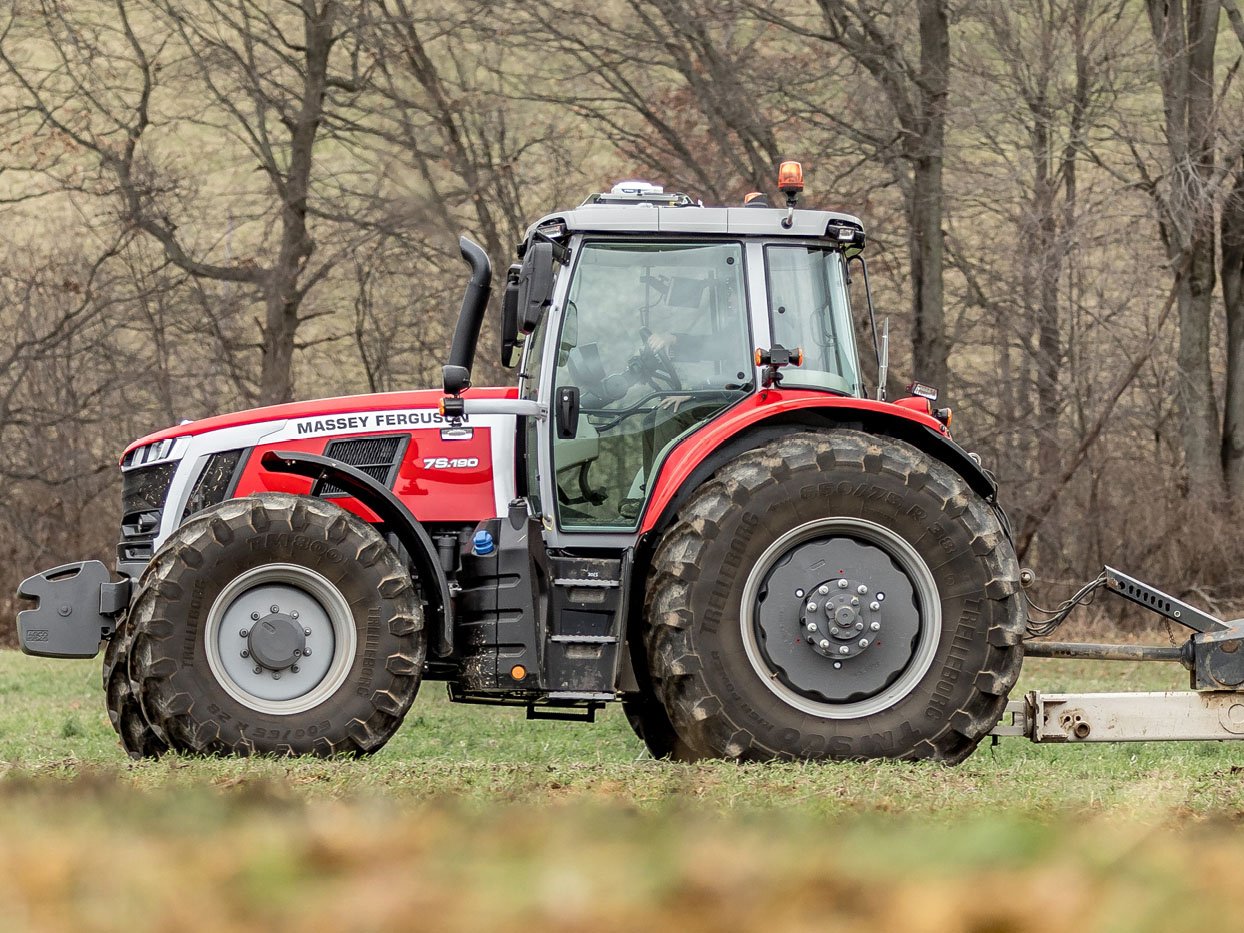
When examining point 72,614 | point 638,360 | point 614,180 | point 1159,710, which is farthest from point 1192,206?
point 72,614

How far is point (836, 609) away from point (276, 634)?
2.34 m

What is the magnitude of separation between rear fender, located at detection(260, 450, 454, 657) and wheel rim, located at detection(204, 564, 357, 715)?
0.40m

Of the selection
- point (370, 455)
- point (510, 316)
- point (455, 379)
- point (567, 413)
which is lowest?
point (370, 455)

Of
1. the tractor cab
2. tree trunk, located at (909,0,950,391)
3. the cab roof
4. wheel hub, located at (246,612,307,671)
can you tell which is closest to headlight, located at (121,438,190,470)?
wheel hub, located at (246,612,307,671)

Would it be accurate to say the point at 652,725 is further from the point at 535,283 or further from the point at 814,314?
the point at 535,283

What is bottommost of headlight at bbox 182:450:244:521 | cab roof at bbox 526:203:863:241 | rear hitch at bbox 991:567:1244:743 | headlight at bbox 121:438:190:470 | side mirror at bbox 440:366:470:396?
rear hitch at bbox 991:567:1244:743

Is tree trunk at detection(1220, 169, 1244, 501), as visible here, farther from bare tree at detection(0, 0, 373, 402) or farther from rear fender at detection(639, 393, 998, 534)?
rear fender at detection(639, 393, 998, 534)

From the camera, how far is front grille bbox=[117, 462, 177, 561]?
24.8ft

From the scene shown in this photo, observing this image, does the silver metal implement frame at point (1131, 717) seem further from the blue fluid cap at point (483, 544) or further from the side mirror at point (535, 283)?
the side mirror at point (535, 283)

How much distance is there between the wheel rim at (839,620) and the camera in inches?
254

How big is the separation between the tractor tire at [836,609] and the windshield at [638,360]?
1.64ft

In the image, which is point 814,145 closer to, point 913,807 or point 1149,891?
point 913,807

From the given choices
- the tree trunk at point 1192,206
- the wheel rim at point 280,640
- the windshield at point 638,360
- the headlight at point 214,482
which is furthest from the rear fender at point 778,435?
the tree trunk at point 1192,206

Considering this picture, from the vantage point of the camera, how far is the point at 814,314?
721cm
